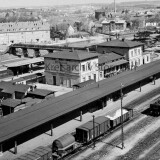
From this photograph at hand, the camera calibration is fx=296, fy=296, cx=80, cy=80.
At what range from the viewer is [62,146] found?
30.4 meters

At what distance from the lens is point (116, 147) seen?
32.6m

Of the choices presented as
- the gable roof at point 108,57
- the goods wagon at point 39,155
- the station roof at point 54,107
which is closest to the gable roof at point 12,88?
the station roof at point 54,107

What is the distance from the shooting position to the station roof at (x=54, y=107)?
32625 mm

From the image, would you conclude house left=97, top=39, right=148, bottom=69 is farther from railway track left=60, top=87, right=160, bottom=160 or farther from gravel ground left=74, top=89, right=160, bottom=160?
gravel ground left=74, top=89, right=160, bottom=160

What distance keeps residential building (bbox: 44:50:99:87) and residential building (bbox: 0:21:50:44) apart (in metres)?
76.6

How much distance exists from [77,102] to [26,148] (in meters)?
10.6

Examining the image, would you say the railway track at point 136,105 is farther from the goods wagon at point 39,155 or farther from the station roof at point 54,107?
the station roof at point 54,107

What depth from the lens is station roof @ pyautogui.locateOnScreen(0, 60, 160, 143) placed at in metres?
Answer: 32.6

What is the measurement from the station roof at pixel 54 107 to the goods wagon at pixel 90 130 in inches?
156

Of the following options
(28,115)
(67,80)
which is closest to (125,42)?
(67,80)

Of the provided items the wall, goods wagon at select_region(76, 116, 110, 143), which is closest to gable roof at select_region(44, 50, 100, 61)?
the wall

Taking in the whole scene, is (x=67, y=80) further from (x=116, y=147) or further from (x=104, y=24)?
(x=104, y=24)

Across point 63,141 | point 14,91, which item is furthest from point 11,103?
point 63,141

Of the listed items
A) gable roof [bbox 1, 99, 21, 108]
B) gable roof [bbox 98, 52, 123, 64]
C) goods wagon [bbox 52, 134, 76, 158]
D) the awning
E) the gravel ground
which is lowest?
the gravel ground
